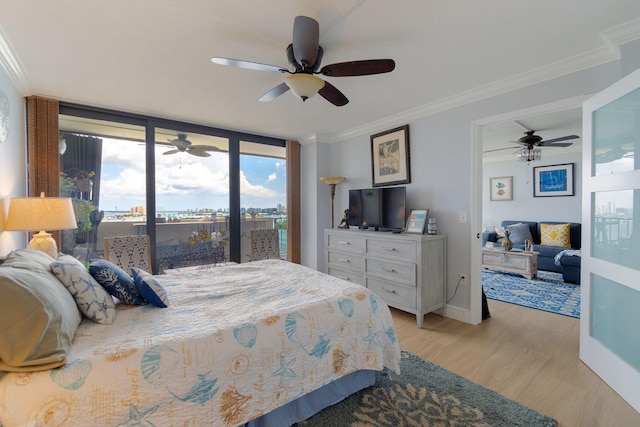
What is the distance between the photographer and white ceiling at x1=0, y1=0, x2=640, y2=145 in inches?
66.6

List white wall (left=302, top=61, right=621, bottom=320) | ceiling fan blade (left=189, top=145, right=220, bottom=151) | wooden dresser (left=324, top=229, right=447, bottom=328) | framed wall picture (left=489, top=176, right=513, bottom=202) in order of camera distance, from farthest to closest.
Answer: framed wall picture (left=489, top=176, right=513, bottom=202), ceiling fan blade (left=189, top=145, right=220, bottom=151), wooden dresser (left=324, top=229, right=447, bottom=328), white wall (left=302, top=61, right=621, bottom=320)

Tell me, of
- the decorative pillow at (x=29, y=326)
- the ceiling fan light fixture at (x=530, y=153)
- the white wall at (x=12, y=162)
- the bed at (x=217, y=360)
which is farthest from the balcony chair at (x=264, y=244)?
the ceiling fan light fixture at (x=530, y=153)

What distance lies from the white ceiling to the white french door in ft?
1.71

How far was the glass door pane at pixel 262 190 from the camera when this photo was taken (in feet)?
14.4

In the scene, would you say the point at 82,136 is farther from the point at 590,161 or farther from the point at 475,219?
the point at 590,161

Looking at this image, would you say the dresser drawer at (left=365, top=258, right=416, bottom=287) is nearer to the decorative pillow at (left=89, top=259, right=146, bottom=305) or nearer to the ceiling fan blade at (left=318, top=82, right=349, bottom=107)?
the ceiling fan blade at (left=318, top=82, right=349, bottom=107)

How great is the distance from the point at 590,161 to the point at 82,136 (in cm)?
505

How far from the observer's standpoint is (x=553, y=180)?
18.5 feet

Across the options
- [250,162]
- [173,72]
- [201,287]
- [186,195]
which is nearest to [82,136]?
[186,195]

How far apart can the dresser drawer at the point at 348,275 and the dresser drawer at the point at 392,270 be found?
0.47 feet

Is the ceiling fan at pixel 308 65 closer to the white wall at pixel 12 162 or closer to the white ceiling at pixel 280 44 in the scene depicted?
the white ceiling at pixel 280 44

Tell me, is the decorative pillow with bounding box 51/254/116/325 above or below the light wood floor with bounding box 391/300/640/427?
above

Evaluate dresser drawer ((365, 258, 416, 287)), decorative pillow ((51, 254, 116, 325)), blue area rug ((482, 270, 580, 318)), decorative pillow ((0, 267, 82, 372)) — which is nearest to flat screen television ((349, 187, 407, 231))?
dresser drawer ((365, 258, 416, 287))

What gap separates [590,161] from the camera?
2.17 meters
